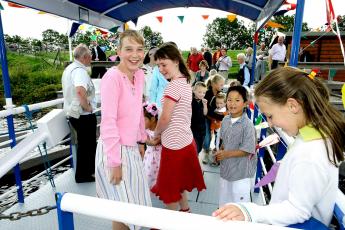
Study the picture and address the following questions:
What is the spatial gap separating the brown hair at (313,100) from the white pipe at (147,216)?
0.44m

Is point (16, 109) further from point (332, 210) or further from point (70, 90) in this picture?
point (332, 210)

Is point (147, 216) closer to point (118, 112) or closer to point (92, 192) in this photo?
point (118, 112)

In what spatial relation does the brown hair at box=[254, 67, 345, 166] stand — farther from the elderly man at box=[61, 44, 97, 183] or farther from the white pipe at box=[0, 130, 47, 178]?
the elderly man at box=[61, 44, 97, 183]

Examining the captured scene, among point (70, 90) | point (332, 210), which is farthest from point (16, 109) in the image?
point (332, 210)

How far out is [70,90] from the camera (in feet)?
10.8

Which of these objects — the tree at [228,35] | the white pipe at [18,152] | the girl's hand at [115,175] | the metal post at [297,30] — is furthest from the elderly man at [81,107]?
the tree at [228,35]

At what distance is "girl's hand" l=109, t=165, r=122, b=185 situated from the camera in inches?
68.7

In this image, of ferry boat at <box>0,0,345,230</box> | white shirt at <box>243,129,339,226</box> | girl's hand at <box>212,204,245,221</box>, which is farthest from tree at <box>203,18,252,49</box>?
girl's hand at <box>212,204,245,221</box>

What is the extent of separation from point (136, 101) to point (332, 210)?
127 centimetres

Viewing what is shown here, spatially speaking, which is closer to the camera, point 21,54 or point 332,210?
point 332,210

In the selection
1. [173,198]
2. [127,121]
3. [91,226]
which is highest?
[127,121]

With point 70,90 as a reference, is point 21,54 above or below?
above

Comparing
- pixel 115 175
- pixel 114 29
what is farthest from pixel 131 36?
pixel 114 29

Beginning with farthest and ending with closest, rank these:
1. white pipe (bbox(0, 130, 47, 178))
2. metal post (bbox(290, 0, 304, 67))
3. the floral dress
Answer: the floral dress → metal post (bbox(290, 0, 304, 67)) → white pipe (bbox(0, 130, 47, 178))
